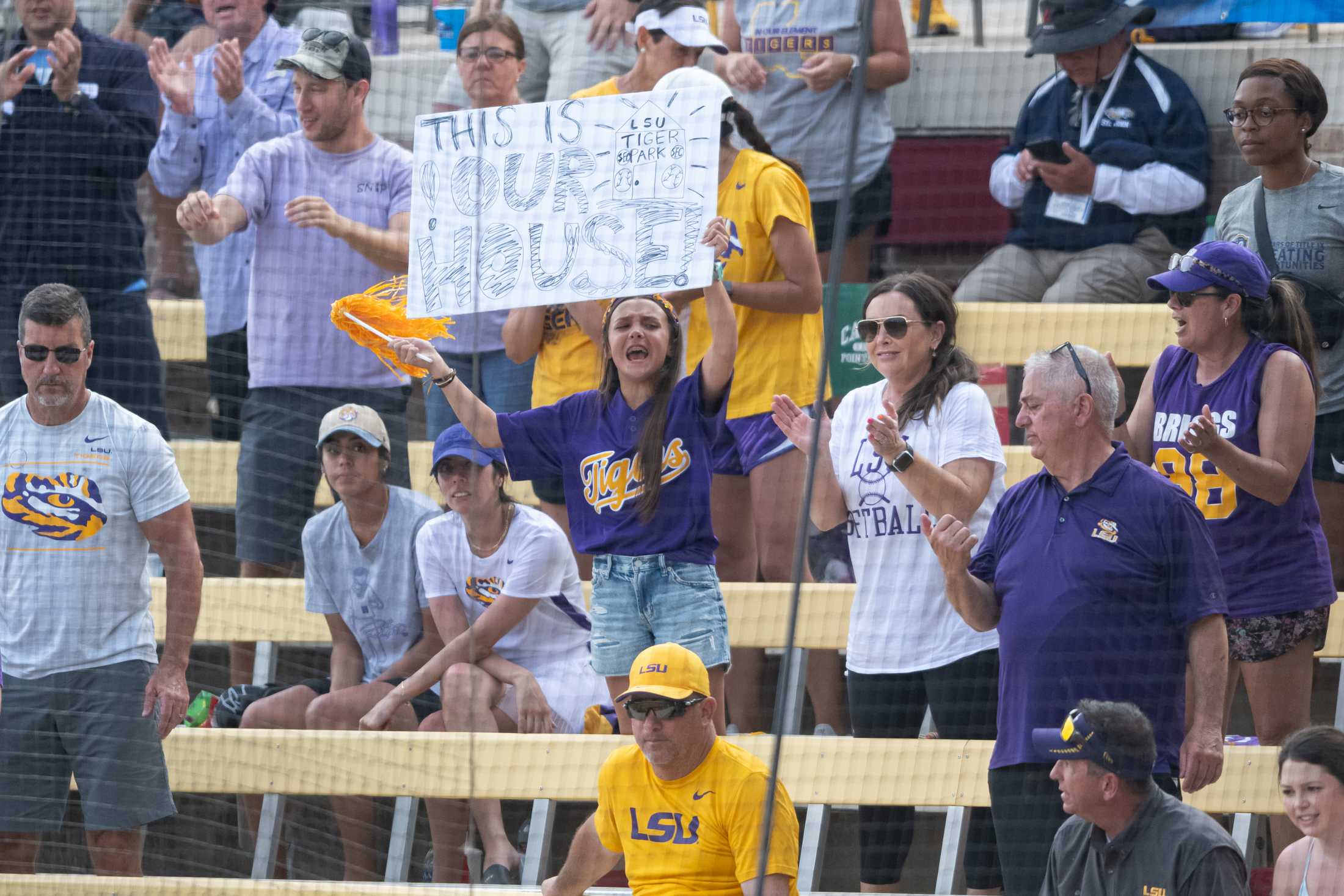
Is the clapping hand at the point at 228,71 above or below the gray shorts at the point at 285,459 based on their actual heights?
above

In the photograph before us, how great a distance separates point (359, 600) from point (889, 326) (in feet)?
4.54

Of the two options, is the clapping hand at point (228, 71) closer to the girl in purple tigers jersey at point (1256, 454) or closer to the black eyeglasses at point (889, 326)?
the black eyeglasses at point (889, 326)

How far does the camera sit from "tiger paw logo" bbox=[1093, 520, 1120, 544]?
2756mm

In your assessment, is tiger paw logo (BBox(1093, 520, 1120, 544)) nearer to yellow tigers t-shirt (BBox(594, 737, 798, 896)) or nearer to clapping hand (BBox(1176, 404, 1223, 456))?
clapping hand (BBox(1176, 404, 1223, 456))

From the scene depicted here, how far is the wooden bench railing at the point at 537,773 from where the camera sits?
3359 millimetres

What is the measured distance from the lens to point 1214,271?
3061 mm

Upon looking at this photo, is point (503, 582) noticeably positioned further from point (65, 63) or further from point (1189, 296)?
point (65, 63)

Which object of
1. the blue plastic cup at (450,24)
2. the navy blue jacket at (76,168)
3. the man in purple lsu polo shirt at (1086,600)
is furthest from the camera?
the blue plastic cup at (450,24)

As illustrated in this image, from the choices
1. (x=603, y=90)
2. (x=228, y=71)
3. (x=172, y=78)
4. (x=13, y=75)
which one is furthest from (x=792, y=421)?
(x=13, y=75)

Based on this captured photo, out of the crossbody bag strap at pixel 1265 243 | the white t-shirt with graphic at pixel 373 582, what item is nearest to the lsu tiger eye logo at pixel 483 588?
the white t-shirt with graphic at pixel 373 582

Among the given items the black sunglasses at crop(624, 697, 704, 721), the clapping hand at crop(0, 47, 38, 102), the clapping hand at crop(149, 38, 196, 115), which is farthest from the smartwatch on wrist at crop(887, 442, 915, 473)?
the clapping hand at crop(0, 47, 38, 102)

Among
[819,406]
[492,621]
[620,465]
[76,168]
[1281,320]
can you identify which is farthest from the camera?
[76,168]

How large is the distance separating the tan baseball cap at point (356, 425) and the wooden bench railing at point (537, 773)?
643 mm

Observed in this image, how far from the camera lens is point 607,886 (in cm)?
356
